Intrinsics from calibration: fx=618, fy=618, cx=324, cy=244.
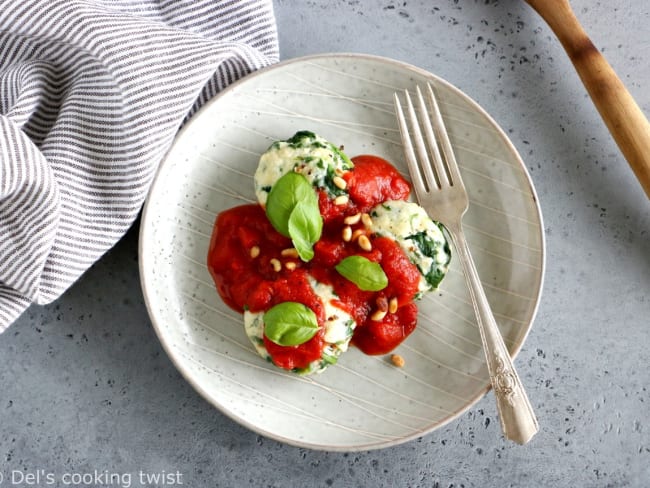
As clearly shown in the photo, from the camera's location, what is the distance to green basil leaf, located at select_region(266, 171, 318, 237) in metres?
2.18

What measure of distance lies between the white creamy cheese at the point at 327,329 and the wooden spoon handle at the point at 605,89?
1.36 meters

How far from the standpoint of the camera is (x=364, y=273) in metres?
2.19

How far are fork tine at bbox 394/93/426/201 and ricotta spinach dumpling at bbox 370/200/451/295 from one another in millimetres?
137

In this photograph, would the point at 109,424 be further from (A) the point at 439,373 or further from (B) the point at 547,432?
(B) the point at 547,432

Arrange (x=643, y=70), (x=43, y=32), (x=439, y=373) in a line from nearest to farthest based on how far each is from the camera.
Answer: (x=43, y=32)
(x=439, y=373)
(x=643, y=70)

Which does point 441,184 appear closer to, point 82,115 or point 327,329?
point 327,329

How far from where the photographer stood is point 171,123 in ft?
7.80

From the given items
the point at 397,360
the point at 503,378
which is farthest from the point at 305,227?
the point at 503,378

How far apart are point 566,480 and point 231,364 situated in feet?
4.94

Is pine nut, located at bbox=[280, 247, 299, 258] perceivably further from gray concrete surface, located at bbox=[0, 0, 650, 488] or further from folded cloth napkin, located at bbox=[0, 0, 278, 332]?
gray concrete surface, located at bbox=[0, 0, 650, 488]

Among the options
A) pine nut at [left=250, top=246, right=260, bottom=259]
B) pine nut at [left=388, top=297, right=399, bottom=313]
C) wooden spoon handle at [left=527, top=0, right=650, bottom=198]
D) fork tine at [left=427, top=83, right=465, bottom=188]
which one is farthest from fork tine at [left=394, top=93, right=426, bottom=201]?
wooden spoon handle at [left=527, top=0, right=650, bottom=198]

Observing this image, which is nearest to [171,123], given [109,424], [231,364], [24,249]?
[24,249]

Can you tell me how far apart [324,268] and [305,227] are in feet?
0.69

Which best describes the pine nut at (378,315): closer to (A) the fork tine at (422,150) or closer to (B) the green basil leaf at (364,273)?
(B) the green basil leaf at (364,273)
